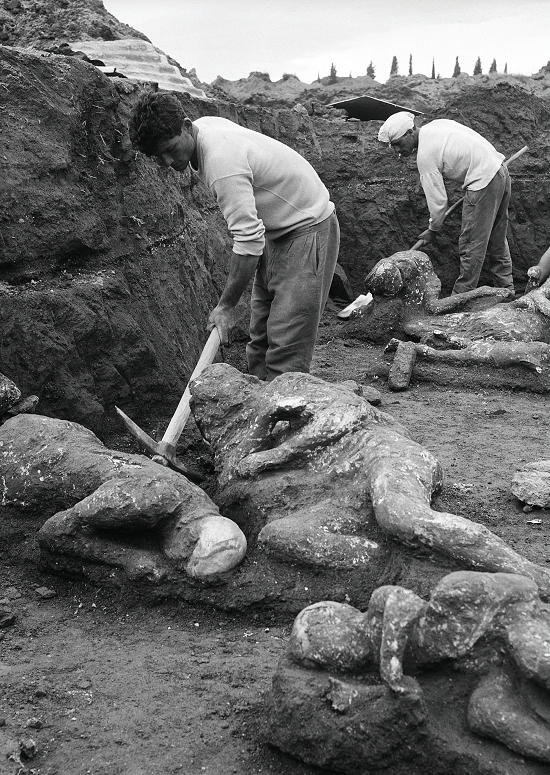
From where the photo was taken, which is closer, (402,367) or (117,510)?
(117,510)

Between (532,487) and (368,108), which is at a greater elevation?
(368,108)

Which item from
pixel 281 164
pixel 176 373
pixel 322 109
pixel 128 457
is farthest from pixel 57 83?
pixel 322 109

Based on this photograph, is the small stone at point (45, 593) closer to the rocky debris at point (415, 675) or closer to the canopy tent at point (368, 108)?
the rocky debris at point (415, 675)

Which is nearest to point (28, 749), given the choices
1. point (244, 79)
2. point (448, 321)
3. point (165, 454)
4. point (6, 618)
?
point (6, 618)

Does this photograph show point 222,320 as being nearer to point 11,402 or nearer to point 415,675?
point 11,402

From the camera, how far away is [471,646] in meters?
2.47

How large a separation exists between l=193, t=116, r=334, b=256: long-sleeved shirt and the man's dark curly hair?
8.4 inches

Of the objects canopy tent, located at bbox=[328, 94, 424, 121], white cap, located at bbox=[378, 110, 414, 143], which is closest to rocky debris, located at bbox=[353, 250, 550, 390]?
white cap, located at bbox=[378, 110, 414, 143]

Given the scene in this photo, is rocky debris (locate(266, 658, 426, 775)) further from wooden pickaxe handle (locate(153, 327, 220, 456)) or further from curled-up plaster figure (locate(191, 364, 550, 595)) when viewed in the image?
wooden pickaxe handle (locate(153, 327, 220, 456))

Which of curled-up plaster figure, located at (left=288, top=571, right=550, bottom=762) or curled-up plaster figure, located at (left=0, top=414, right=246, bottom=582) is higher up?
curled-up plaster figure, located at (left=288, top=571, right=550, bottom=762)

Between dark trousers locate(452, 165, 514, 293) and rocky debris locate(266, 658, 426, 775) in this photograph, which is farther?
dark trousers locate(452, 165, 514, 293)

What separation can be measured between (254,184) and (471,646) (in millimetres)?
3136

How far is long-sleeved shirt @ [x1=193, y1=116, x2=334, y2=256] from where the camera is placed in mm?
4562

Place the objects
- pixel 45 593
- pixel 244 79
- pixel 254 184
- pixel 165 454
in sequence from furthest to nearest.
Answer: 1. pixel 244 79
2. pixel 254 184
3. pixel 165 454
4. pixel 45 593
